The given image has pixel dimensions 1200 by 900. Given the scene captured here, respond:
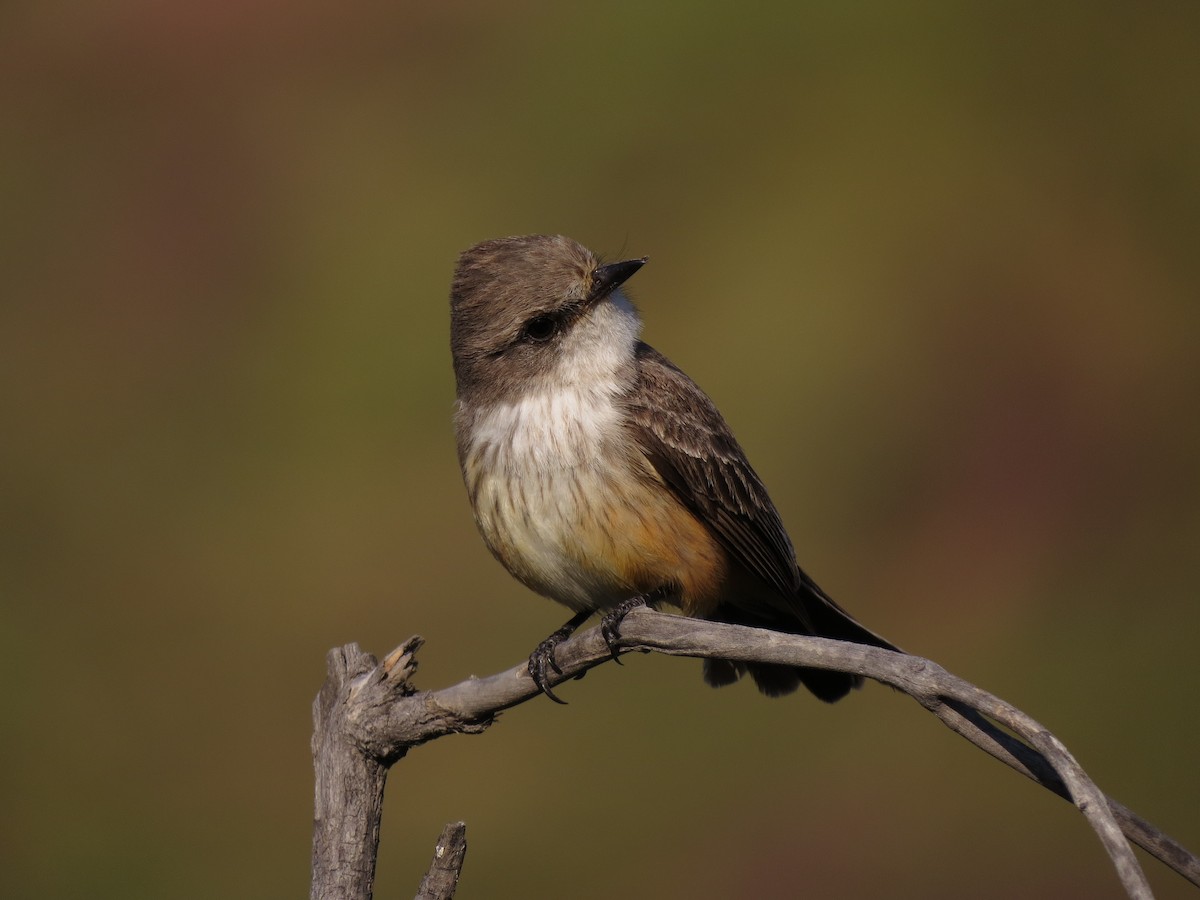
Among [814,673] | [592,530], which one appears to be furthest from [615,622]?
[814,673]

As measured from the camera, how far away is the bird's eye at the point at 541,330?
4570 millimetres

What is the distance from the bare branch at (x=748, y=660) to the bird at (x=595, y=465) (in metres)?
0.39

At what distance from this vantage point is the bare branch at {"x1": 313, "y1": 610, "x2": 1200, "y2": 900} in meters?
2.63

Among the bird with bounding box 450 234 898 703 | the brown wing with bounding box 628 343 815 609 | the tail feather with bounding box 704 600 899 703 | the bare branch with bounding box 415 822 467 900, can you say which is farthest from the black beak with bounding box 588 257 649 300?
the bare branch with bounding box 415 822 467 900

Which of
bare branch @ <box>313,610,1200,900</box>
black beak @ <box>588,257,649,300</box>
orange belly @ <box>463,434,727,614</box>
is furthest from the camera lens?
black beak @ <box>588,257,649,300</box>

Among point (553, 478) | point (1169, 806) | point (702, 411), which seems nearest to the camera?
point (553, 478)

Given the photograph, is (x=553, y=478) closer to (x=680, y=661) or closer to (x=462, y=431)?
(x=462, y=431)

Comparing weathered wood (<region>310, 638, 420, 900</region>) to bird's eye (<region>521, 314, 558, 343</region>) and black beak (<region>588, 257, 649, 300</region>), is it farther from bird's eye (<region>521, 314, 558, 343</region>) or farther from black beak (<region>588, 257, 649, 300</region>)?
black beak (<region>588, 257, 649, 300</region>)

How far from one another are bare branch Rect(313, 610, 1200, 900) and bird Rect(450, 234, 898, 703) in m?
0.39

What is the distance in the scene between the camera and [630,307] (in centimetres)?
479

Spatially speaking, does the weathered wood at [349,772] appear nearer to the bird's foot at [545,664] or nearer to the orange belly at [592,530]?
the bird's foot at [545,664]

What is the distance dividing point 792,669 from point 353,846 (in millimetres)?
1882

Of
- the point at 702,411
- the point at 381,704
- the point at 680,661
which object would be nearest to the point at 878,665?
Answer: the point at 381,704

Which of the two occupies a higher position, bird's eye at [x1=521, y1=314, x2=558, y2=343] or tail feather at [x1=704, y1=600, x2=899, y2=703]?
bird's eye at [x1=521, y1=314, x2=558, y2=343]
